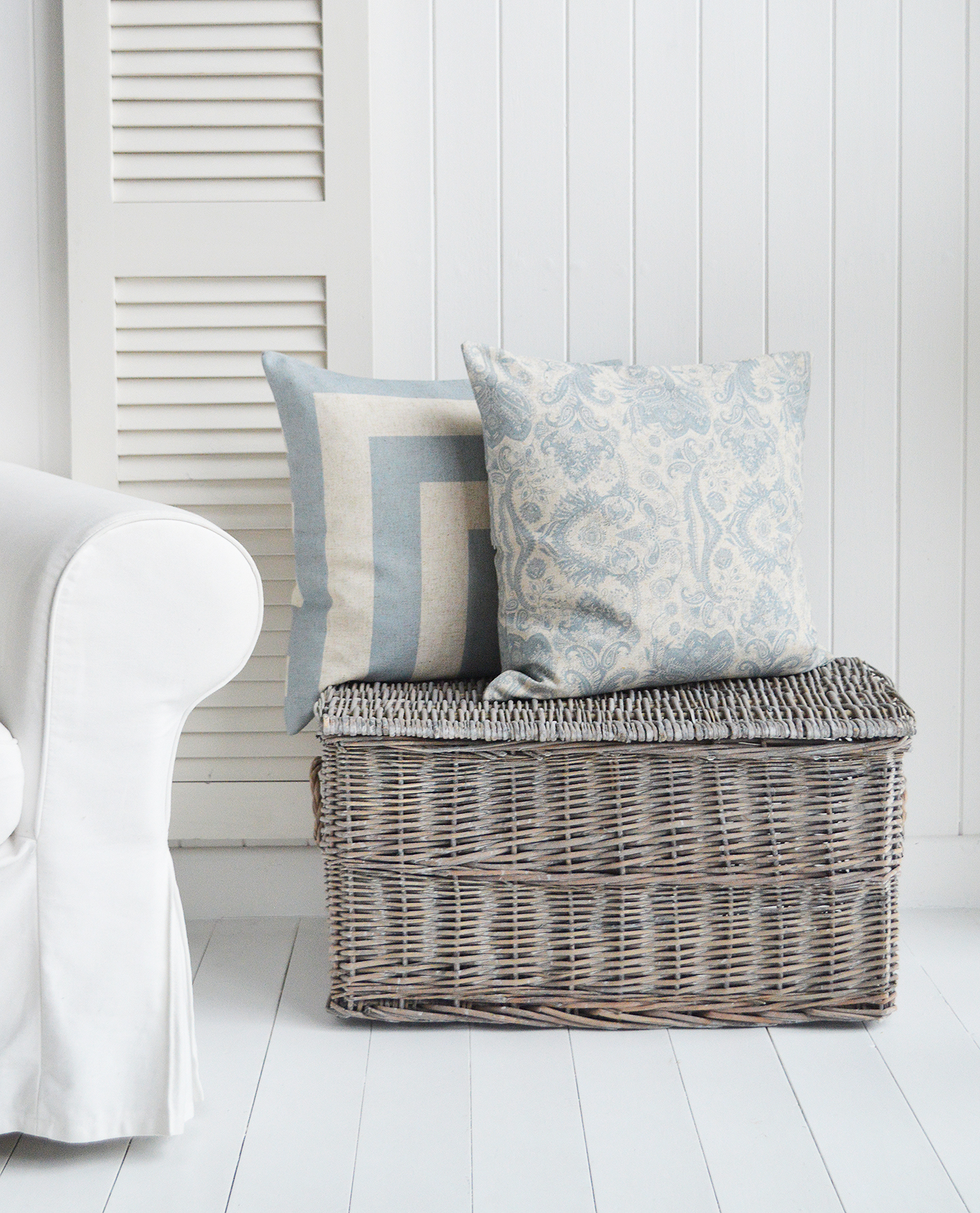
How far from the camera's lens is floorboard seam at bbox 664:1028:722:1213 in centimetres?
101

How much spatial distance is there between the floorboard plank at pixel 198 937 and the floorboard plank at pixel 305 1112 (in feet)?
0.52

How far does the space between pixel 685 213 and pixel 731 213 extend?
74 mm

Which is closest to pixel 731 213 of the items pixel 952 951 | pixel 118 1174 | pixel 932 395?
pixel 932 395

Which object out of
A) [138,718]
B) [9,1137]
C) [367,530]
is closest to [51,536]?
[138,718]

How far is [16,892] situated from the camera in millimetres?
1002

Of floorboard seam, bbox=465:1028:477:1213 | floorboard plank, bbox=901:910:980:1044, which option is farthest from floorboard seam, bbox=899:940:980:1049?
floorboard seam, bbox=465:1028:477:1213

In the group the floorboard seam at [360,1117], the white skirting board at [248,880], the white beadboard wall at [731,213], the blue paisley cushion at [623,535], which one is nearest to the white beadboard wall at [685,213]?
the white beadboard wall at [731,213]

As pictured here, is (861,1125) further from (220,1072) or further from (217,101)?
(217,101)

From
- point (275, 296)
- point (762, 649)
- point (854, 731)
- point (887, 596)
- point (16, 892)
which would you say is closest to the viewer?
point (16, 892)

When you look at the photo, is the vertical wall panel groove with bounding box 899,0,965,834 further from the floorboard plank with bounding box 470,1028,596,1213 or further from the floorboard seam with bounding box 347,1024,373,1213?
the floorboard seam with bounding box 347,1024,373,1213

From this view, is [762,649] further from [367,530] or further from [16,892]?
[16,892]

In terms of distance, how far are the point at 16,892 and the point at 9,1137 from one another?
11.4 inches

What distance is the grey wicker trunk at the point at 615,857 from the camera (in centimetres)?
125

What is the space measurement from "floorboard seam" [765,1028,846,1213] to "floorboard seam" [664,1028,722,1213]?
112 mm
